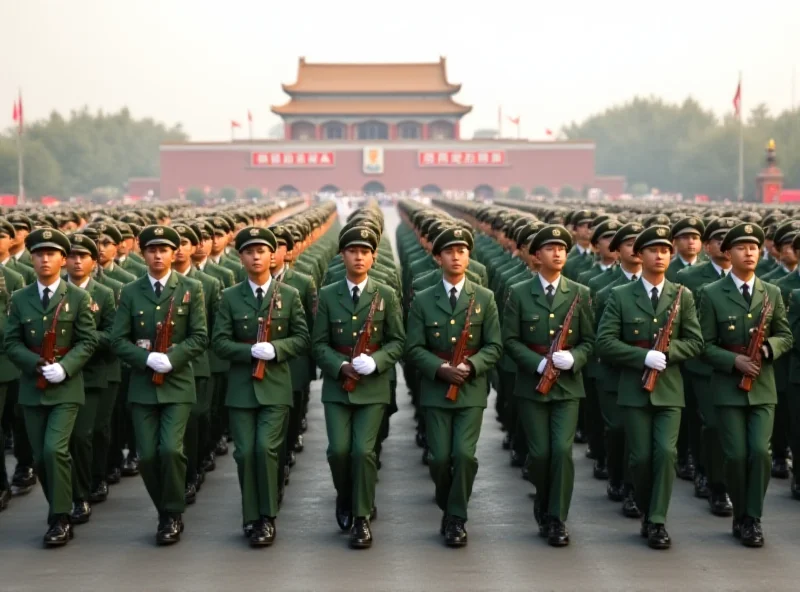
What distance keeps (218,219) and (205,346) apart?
3879 mm

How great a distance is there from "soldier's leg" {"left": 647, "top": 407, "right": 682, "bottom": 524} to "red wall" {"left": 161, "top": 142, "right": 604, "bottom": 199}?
234 feet

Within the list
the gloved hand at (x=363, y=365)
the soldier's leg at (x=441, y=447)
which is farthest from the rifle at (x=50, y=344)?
the soldier's leg at (x=441, y=447)

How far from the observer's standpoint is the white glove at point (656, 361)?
22.4ft

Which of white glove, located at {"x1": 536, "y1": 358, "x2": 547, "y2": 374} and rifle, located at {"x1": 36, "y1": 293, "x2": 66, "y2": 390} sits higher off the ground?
rifle, located at {"x1": 36, "y1": 293, "x2": 66, "y2": 390}

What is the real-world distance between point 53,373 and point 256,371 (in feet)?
3.15

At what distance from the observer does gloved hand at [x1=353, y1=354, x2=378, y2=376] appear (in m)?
6.86

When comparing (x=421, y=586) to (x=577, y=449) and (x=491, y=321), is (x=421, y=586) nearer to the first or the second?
(x=491, y=321)

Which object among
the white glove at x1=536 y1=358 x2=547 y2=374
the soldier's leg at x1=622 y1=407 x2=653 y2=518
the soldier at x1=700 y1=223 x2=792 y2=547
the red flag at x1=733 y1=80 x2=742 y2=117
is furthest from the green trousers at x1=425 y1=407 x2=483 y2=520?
the red flag at x1=733 y1=80 x2=742 y2=117

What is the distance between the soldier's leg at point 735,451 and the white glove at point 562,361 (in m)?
0.78

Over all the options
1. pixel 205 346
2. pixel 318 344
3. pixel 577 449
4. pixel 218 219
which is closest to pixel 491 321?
pixel 318 344

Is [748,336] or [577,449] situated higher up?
[748,336]

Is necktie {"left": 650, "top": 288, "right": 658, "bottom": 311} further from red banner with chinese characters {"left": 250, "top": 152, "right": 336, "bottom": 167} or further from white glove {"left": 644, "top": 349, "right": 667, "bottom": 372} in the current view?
red banner with chinese characters {"left": 250, "top": 152, "right": 336, "bottom": 167}

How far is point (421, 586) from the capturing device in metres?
6.17

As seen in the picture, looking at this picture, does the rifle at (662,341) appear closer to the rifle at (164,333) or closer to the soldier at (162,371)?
the soldier at (162,371)
